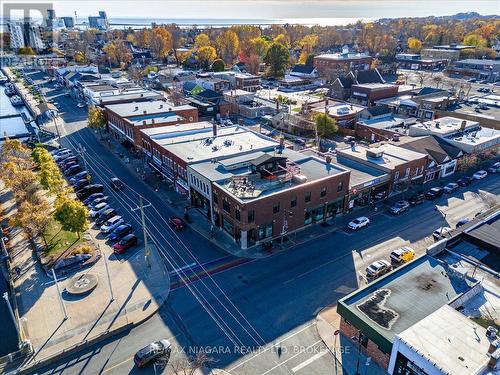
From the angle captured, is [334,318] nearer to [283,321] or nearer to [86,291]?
[283,321]

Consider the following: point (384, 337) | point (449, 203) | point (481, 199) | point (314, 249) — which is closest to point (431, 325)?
point (384, 337)

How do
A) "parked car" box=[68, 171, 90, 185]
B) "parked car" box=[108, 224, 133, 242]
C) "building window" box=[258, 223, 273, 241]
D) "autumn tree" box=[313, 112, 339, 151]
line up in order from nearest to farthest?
"building window" box=[258, 223, 273, 241]
"parked car" box=[108, 224, 133, 242]
"parked car" box=[68, 171, 90, 185]
"autumn tree" box=[313, 112, 339, 151]

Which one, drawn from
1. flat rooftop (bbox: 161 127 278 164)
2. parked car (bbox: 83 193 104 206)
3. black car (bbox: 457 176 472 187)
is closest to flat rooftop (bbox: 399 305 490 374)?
flat rooftop (bbox: 161 127 278 164)

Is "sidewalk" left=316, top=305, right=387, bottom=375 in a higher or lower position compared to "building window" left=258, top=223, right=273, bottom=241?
lower

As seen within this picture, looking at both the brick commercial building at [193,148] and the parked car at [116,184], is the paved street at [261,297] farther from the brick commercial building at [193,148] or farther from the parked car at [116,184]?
the brick commercial building at [193,148]

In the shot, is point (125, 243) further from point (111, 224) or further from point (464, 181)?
point (464, 181)

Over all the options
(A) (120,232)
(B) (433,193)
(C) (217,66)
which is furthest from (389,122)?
(C) (217,66)

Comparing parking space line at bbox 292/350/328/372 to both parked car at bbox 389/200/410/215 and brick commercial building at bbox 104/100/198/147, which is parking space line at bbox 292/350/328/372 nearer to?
parked car at bbox 389/200/410/215
